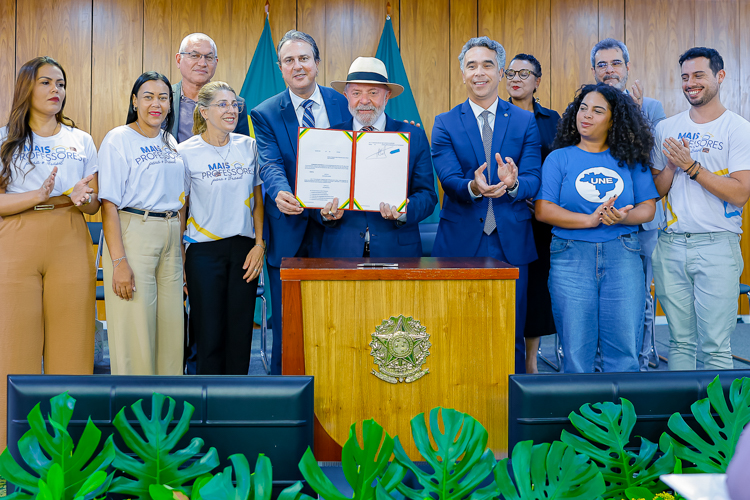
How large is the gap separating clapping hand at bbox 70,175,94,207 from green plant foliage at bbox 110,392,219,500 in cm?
160

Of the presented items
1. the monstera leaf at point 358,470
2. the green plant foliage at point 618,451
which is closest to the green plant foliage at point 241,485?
the monstera leaf at point 358,470

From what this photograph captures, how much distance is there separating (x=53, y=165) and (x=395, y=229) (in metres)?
1.49

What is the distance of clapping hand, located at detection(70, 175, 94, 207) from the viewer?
248cm

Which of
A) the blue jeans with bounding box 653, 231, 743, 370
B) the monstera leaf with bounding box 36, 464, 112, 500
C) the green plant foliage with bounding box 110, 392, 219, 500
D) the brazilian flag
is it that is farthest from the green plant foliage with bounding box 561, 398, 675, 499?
the brazilian flag

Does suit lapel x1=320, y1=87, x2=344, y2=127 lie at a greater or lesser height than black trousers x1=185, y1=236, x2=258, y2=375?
greater

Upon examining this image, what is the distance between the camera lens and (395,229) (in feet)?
8.94

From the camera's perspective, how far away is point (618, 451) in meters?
1.19

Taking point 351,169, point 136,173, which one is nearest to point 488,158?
point 351,169

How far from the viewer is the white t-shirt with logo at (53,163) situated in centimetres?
250

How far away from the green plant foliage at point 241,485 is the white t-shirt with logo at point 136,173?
186 centimetres

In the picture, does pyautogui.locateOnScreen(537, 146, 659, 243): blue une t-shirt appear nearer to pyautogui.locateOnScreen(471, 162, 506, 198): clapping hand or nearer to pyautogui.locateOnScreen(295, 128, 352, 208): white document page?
pyautogui.locateOnScreen(471, 162, 506, 198): clapping hand

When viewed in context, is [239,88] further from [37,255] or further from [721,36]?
[721,36]

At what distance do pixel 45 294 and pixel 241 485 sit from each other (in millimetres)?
1949

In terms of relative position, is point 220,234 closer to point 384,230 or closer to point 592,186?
point 384,230
